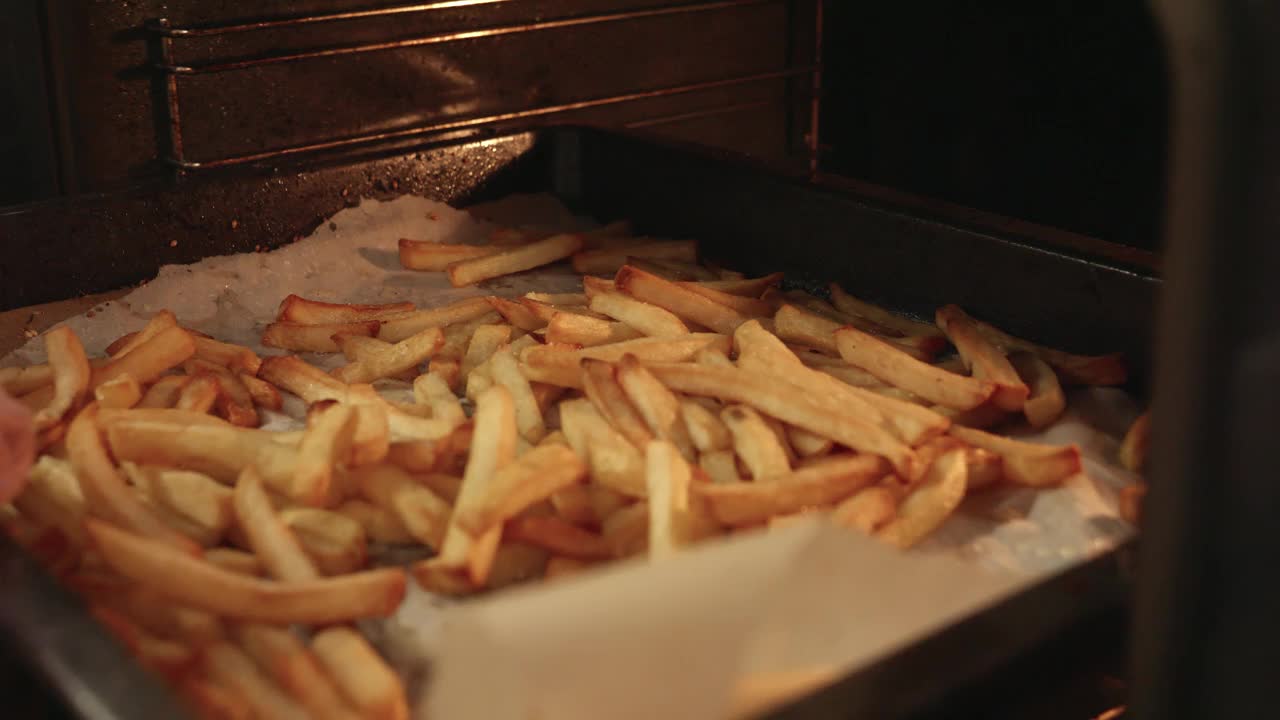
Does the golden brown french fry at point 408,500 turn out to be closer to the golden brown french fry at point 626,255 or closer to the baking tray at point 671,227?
the baking tray at point 671,227

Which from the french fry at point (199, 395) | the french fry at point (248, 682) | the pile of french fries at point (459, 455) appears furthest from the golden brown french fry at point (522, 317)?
the french fry at point (248, 682)

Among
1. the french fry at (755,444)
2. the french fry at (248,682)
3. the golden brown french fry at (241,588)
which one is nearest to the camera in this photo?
the french fry at (248,682)

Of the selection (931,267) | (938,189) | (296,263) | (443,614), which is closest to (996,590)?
(443,614)

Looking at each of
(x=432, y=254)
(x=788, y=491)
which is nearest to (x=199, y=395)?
(x=432, y=254)

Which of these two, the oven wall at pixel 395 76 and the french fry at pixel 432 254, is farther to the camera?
the oven wall at pixel 395 76

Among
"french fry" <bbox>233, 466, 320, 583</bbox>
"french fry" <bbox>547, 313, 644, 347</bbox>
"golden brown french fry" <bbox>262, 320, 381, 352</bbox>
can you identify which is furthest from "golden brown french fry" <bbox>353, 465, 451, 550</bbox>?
"golden brown french fry" <bbox>262, 320, 381, 352</bbox>

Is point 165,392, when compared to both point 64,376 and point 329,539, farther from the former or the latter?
point 329,539

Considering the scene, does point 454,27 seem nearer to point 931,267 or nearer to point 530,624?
point 931,267

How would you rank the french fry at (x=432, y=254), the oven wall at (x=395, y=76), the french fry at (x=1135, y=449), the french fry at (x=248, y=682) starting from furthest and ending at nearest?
1. the oven wall at (x=395, y=76)
2. the french fry at (x=432, y=254)
3. the french fry at (x=1135, y=449)
4. the french fry at (x=248, y=682)
